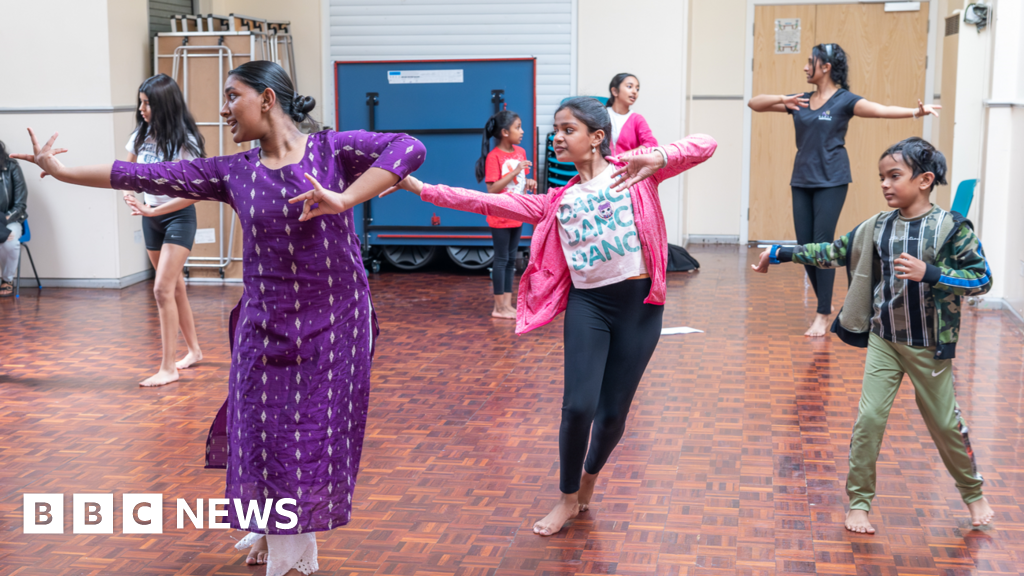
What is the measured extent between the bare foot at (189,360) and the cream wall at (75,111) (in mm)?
3176

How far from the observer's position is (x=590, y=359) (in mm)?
3191

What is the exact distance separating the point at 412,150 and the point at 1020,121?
231 inches

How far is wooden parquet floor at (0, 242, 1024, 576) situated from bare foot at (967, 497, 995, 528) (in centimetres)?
4

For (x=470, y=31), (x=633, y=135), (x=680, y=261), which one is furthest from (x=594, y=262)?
(x=470, y=31)

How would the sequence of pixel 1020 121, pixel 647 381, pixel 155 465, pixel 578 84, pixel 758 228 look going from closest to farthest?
1. pixel 155 465
2. pixel 647 381
3. pixel 1020 121
4. pixel 578 84
5. pixel 758 228

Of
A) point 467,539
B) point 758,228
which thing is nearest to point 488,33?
point 758,228

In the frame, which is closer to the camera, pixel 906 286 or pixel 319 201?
pixel 319 201

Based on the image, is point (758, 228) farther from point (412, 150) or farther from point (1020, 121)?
point (412, 150)

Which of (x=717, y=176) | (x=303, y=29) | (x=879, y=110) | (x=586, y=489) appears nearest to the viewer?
(x=586, y=489)

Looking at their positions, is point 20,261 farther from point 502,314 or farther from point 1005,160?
point 1005,160

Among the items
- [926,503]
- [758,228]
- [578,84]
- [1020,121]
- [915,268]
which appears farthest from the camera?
[758,228]

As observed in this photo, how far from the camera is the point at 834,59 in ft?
20.4

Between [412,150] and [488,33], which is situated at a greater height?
[488,33]

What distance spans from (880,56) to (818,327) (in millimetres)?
5174
